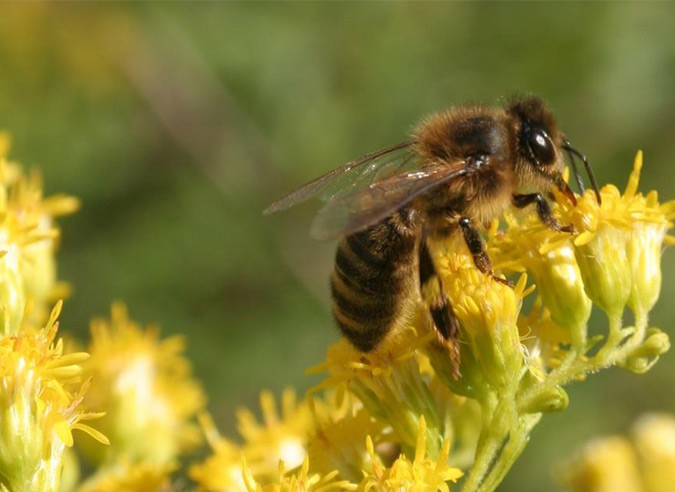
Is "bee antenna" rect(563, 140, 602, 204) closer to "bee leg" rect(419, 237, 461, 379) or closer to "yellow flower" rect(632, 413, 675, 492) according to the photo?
"bee leg" rect(419, 237, 461, 379)

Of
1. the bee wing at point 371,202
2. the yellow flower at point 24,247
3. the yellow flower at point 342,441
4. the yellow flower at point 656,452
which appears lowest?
the yellow flower at point 656,452

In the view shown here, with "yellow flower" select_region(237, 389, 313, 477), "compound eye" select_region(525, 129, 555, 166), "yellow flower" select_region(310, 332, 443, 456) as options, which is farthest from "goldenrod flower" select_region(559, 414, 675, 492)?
"compound eye" select_region(525, 129, 555, 166)

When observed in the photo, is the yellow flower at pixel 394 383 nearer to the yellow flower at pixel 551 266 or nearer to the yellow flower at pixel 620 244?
the yellow flower at pixel 551 266

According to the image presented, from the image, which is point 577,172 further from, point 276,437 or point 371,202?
point 276,437

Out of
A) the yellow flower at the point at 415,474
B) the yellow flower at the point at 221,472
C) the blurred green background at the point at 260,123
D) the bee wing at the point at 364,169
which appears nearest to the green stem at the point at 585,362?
the yellow flower at the point at 415,474

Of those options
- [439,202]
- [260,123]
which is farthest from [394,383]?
[260,123]

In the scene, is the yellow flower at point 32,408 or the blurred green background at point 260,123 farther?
the blurred green background at point 260,123
